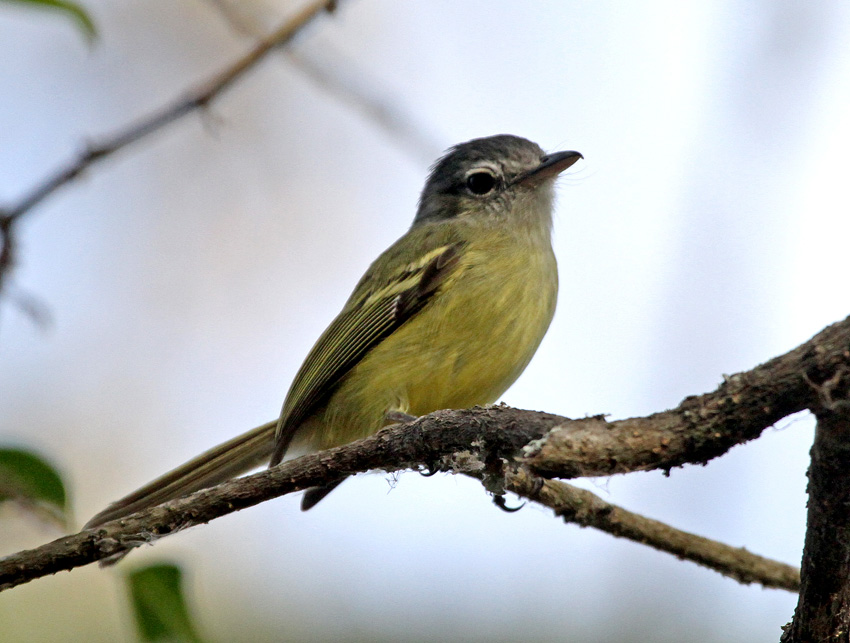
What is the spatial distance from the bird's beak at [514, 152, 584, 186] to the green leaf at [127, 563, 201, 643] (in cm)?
354

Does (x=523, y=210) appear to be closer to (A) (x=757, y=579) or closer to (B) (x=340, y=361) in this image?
(B) (x=340, y=361)

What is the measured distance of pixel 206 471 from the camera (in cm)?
420

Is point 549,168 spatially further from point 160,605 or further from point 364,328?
point 160,605

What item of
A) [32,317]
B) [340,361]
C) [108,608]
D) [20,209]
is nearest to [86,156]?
[20,209]

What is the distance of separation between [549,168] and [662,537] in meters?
2.50

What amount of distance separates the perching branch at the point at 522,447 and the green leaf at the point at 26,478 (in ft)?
0.61

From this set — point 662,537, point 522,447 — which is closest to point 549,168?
point 662,537

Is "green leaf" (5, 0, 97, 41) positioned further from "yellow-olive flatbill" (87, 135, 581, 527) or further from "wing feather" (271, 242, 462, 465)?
"wing feather" (271, 242, 462, 465)

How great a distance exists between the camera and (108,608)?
749cm

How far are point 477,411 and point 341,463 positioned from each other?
434 mm

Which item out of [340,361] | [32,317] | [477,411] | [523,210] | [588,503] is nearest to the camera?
[477,411]

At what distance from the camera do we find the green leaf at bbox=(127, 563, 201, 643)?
6.92 feet

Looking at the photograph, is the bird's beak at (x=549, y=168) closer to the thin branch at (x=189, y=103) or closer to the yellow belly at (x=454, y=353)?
the yellow belly at (x=454, y=353)

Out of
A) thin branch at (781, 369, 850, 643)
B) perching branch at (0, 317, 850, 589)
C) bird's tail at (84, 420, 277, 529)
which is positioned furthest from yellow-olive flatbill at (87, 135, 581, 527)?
thin branch at (781, 369, 850, 643)
